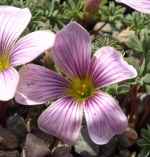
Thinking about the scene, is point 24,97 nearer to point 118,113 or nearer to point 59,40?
point 59,40

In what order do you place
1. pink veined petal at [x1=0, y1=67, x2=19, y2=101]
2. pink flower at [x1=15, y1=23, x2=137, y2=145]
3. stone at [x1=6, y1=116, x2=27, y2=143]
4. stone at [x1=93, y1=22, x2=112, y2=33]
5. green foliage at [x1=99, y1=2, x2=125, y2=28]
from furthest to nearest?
stone at [x1=93, y1=22, x2=112, y2=33] < green foliage at [x1=99, y1=2, x2=125, y2=28] < stone at [x1=6, y1=116, x2=27, y2=143] < pink flower at [x1=15, y1=23, x2=137, y2=145] < pink veined petal at [x1=0, y1=67, x2=19, y2=101]

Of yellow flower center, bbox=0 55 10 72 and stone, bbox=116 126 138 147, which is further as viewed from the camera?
stone, bbox=116 126 138 147

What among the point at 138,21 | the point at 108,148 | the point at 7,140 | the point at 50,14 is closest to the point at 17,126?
the point at 7,140

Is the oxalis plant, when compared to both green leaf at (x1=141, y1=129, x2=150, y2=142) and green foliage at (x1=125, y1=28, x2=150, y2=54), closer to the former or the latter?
green leaf at (x1=141, y1=129, x2=150, y2=142)

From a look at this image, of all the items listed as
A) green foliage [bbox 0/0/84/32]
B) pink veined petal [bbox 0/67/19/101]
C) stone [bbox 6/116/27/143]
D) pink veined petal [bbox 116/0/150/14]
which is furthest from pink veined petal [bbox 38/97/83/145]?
green foliage [bbox 0/0/84/32]

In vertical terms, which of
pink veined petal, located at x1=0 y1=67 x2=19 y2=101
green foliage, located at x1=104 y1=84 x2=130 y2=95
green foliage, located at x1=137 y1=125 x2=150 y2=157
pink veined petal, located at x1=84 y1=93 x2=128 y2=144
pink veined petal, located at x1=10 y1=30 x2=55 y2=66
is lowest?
green foliage, located at x1=137 y1=125 x2=150 y2=157

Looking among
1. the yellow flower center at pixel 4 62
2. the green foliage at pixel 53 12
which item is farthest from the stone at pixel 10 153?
the green foliage at pixel 53 12

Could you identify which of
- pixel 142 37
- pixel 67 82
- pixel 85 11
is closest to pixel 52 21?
pixel 85 11
